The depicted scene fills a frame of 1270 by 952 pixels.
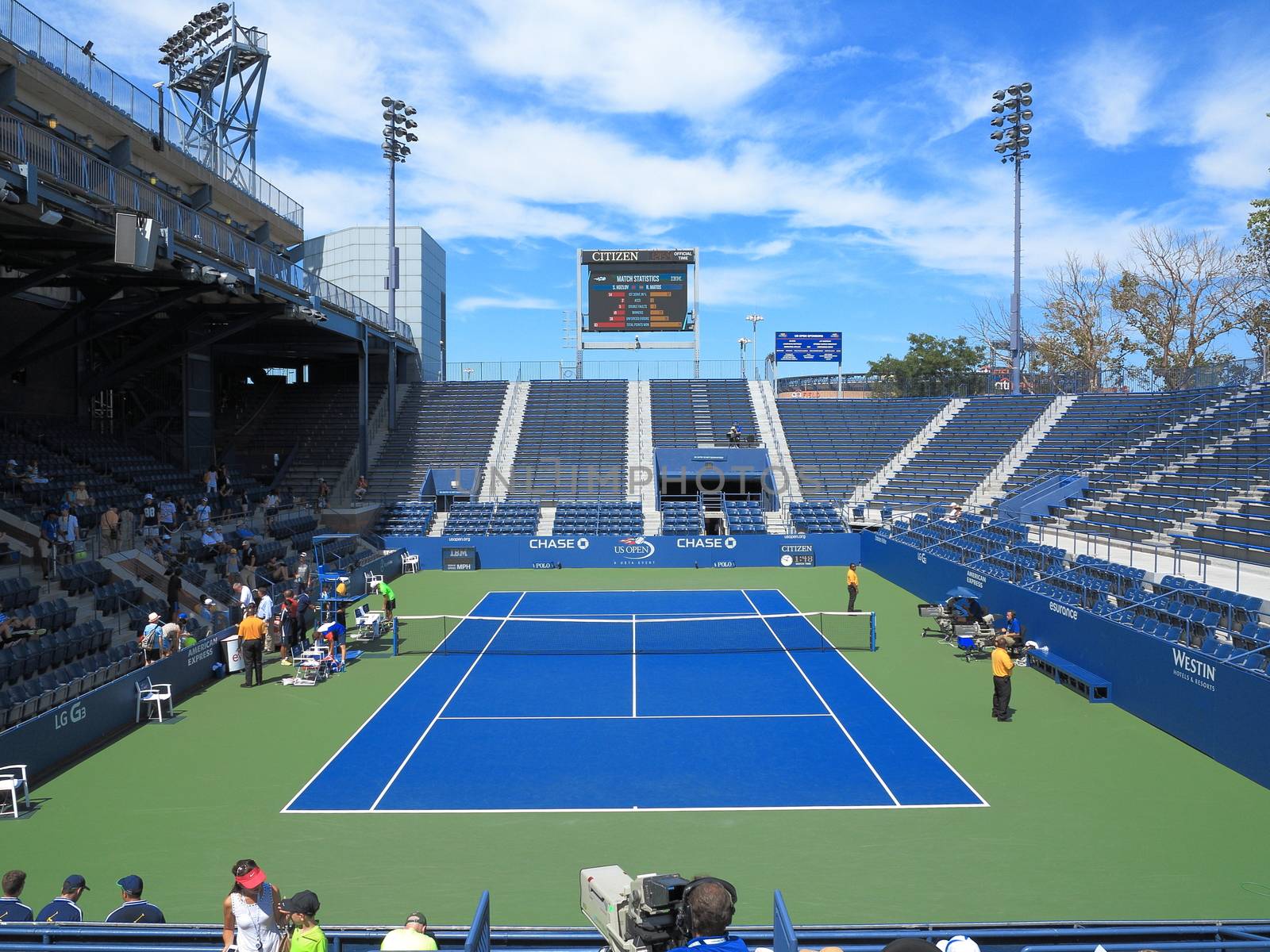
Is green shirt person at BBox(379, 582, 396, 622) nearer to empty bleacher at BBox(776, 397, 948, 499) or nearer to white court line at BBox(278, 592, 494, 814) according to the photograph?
white court line at BBox(278, 592, 494, 814)

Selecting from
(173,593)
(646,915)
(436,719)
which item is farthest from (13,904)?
(173,593)

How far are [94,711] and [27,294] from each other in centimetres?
2107

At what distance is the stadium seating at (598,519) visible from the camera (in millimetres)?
37438

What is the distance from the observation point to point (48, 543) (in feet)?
65.9

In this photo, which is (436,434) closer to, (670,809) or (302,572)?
(302,572)

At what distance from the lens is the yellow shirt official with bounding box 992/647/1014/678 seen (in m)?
14.3

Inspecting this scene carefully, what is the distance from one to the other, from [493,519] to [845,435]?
1845cm

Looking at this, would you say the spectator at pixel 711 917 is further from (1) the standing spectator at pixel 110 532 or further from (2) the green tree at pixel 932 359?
(2) the green tree at pixel 932 359

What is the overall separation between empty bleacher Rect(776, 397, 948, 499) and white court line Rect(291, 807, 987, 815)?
30.1m

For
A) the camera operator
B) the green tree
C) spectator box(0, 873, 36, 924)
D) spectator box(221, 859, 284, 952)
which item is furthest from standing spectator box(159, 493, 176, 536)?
the green tree

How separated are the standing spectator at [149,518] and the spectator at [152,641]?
776 cm

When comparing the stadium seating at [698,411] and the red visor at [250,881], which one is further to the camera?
the stadium seating at [698,411]

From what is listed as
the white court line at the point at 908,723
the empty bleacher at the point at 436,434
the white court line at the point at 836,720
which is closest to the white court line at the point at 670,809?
the white court line at the point at 836,720

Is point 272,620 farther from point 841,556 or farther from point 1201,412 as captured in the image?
point 1201,412
